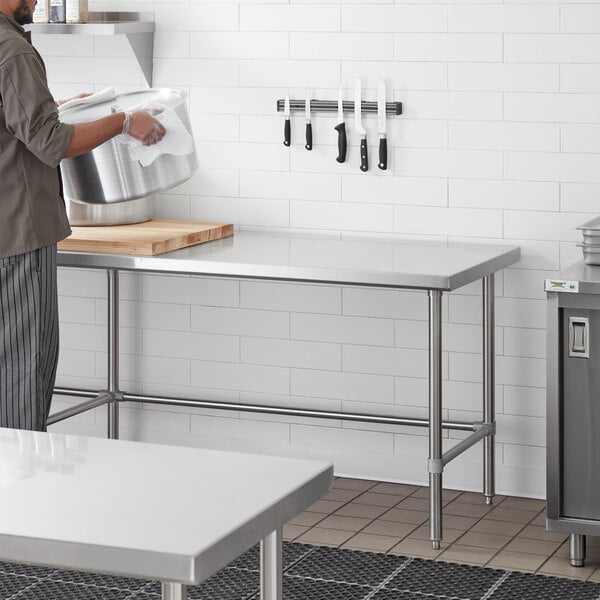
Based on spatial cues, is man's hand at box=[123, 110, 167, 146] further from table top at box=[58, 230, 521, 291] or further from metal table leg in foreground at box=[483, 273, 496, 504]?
metal table leg in foreground at box=[483, 273, 496, 504]

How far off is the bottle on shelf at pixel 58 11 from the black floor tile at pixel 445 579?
2.42 meters

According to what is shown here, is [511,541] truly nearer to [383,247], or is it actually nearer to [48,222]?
[383,247]

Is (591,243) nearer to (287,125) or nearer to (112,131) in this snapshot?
(287,125)

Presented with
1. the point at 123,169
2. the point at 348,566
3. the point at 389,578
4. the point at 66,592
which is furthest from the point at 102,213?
the point at 389,578

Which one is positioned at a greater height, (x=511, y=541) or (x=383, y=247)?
(x=383, y=247)

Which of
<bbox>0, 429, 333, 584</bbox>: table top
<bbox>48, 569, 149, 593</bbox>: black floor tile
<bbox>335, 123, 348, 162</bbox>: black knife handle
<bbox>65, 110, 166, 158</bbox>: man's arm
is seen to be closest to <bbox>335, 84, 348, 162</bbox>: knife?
<bbox>335, 123, 348, 162</bbox>: black knife handle

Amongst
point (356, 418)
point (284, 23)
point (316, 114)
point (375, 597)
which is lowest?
point (375, 597)

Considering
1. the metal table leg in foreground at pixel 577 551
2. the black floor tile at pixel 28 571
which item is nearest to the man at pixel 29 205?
the black floor tile at pixel 28 571

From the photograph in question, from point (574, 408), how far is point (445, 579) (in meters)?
0.66

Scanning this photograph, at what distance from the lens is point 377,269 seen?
395 centimetres

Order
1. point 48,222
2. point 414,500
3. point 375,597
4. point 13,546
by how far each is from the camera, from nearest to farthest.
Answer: point 13,546 < point 375,597 < point 48,222 < point 414,500

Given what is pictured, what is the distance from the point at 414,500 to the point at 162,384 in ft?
3.88

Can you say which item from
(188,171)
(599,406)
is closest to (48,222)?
(188,171)

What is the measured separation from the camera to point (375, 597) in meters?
3.59
